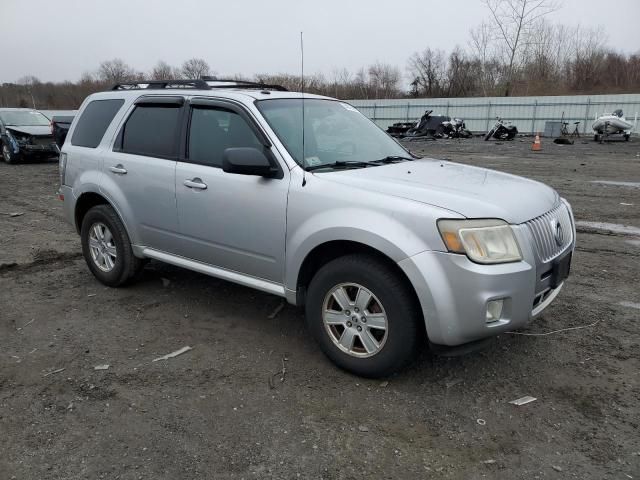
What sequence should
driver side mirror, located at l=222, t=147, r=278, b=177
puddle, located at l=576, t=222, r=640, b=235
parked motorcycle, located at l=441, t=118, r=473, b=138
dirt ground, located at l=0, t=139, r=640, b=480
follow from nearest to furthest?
dirt ground, located at l=0, t=139, r=640, b=480 → driver side mirror, located at l=222, t=147, r=278, b=177 → puddle, located at l=576, t=222, r=640, b=235 → parked motorcycle, located at l=441, t=118, r=473, b=138

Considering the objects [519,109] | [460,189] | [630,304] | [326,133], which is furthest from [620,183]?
[519,109]

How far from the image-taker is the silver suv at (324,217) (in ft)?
9.75

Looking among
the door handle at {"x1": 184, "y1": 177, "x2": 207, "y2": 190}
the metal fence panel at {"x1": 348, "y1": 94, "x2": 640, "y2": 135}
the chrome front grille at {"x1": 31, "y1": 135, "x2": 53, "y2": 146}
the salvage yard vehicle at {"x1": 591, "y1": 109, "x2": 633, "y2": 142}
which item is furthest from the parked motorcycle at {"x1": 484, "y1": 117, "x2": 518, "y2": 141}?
the door handle at {"x1": 184, "y1": 177, "x2": 207, "y2": 190}

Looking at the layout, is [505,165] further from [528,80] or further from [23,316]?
[528,80]

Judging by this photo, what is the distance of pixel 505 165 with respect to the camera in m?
15.7

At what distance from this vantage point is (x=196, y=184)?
160 inches

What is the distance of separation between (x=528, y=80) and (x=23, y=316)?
4920 centimetres

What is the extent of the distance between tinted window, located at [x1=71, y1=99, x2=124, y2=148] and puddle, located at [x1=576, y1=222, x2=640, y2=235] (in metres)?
6.51

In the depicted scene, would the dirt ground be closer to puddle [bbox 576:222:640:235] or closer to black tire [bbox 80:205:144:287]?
black tire [bbox 80:205:144:287]

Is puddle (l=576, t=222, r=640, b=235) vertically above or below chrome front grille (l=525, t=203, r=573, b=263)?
below

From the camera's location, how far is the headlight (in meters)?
2.91

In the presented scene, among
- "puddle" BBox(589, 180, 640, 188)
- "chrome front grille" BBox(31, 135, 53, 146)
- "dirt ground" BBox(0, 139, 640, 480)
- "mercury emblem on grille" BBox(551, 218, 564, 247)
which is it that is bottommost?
"dirt ground" BBox(0, 139, 640, 480)

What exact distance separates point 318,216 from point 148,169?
73.6 inches

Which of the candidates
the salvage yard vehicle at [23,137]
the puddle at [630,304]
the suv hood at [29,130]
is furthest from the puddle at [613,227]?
the suv hood at [29,130]
